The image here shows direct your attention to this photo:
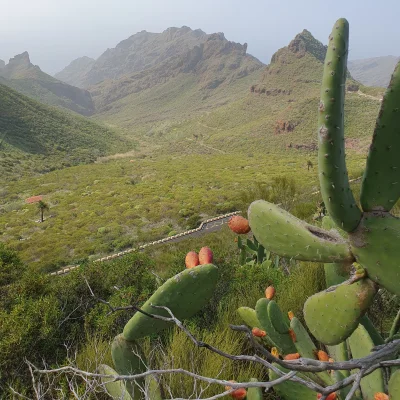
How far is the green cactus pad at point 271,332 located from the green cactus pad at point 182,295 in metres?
0.85

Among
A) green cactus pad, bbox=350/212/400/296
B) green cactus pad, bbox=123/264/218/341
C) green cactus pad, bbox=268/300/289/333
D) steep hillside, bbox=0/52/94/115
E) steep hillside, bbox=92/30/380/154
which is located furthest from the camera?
steep hillside, bbox=0/52/94/115

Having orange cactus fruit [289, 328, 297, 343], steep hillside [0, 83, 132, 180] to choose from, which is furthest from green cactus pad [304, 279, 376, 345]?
steep hillside [0, 83, 132, 180]

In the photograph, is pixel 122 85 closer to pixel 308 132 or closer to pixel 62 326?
pixel 308 132

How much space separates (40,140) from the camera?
65438 millimetres

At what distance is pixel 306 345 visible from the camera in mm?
3006

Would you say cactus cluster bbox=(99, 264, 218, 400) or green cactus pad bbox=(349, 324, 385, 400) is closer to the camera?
cactus cluster bbox=(99, 264, 218, 400)

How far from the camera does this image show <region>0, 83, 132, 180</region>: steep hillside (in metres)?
53.8

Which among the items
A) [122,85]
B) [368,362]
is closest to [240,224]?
[368,362]

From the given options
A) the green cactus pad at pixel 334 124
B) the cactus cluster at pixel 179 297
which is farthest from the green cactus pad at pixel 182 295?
the green cactus pad at pixel 334 124

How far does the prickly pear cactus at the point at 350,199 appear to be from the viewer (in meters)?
1.39

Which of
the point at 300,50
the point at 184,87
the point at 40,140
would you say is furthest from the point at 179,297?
the point at 184,87

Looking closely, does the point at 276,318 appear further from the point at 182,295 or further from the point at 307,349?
the point at 182,295

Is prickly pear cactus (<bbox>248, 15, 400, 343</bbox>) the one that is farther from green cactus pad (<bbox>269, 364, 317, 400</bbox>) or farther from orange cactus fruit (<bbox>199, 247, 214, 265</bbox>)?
green cactus pad (<bbox>269, 364, 317, 400</bbox>)

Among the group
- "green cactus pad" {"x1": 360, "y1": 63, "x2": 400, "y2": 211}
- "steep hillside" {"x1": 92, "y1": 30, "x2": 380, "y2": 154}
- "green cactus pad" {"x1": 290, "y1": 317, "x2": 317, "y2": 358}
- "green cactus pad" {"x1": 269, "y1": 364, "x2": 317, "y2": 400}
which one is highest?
"steep hillside" {"x1": 92, "y1": 30, "x2": 380, "y2": 154}
